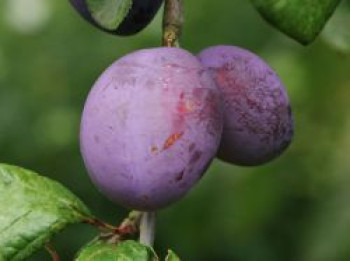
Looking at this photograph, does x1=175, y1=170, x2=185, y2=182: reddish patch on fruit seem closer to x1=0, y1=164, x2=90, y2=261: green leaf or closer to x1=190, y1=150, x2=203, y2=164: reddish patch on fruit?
x1=190, y1=150, x2=203, y2=164: reddish patch on fruit

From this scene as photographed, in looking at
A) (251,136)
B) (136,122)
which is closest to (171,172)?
(136,122)

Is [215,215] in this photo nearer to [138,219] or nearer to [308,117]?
[308,117]

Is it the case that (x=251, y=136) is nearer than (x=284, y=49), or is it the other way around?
(x=251, y=136)

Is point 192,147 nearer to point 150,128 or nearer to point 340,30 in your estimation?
point 150,128

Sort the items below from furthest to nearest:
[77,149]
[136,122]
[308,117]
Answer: [77,149], [308,117], [136,122]

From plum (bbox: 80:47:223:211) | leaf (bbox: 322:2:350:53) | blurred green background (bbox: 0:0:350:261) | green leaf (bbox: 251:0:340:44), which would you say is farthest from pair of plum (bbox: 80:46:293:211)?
blurred green background (bbox: 0:0:350:261)
